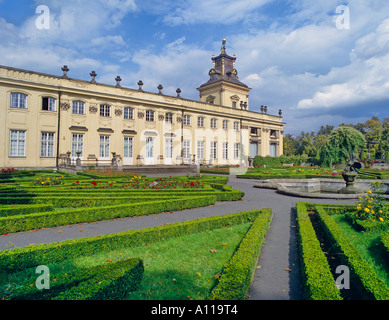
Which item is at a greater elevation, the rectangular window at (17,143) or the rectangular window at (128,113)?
the rectangular window at (128,113)

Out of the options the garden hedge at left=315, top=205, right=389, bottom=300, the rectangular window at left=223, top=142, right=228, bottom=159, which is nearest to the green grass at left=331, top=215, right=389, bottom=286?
the garden hedge at left=315, top=205, right=389, bottom=300

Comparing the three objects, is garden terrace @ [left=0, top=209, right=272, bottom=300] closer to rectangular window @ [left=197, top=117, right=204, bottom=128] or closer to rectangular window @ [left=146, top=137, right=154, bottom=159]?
rectangular window @ [left=146, top=137, right=154, bottom=159]

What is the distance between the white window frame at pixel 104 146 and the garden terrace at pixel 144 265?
22888mm

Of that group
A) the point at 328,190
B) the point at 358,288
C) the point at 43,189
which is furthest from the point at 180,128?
the point at 358,288

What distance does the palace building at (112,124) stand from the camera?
22966 millimetres

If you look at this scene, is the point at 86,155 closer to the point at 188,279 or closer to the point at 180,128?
the point at 180,128

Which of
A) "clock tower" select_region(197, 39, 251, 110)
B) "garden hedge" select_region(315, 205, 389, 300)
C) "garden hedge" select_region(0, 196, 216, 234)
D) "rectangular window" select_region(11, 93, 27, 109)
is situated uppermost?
"clock tower" select_region(197, 39, 251, 110)

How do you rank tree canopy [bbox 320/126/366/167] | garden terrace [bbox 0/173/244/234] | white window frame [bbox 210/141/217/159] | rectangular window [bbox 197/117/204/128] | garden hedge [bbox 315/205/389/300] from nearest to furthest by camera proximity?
garden hedge [bbox 315/205/389/300] → garden terrace [bbox 0/173/244/234] → tree canopy [bbox 320/126/366/167] → rectangular window [bbox 197/117/204/128] → white window frame [bbox 210/141/217/159]

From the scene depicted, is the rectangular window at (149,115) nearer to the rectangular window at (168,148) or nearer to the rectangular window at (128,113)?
the rectangular window at (128,113)

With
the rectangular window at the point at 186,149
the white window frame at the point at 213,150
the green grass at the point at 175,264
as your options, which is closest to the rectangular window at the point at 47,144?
the rectangular window at the point at 186,149

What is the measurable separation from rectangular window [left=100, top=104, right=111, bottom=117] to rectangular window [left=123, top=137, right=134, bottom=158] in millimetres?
3236

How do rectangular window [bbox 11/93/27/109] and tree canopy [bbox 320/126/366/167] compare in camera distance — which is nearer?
rectangular window [bbox 11/93/27/109]

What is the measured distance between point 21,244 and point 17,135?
21.0m

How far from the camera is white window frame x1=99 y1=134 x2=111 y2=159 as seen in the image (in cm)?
2742
